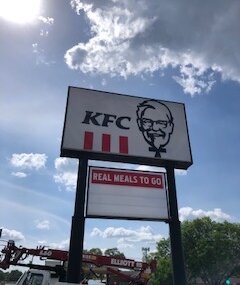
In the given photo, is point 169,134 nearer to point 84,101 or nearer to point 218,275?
point 84,101

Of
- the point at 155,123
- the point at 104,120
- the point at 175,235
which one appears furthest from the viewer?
the point at 155,123

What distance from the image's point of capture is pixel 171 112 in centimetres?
1328

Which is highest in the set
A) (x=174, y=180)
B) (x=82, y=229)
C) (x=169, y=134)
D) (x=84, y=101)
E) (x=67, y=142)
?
(x=84, y=101)

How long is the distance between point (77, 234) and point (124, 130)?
4308 mm

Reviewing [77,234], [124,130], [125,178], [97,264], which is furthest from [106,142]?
[97,264]

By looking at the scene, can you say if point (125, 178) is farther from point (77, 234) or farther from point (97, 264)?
point (97, 264)

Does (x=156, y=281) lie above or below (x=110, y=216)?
above

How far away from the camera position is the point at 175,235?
10945 millimetres

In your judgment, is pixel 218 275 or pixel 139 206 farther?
pixel 218 275

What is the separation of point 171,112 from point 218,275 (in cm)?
5134

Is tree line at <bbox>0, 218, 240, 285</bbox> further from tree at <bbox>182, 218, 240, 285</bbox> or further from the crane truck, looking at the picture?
the crane truck

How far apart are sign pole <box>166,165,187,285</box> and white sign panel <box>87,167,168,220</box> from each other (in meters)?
0.24

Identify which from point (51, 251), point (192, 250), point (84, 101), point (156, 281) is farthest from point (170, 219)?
point (156, 281)

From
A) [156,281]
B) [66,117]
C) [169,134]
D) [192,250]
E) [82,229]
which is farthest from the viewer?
[156,281]
